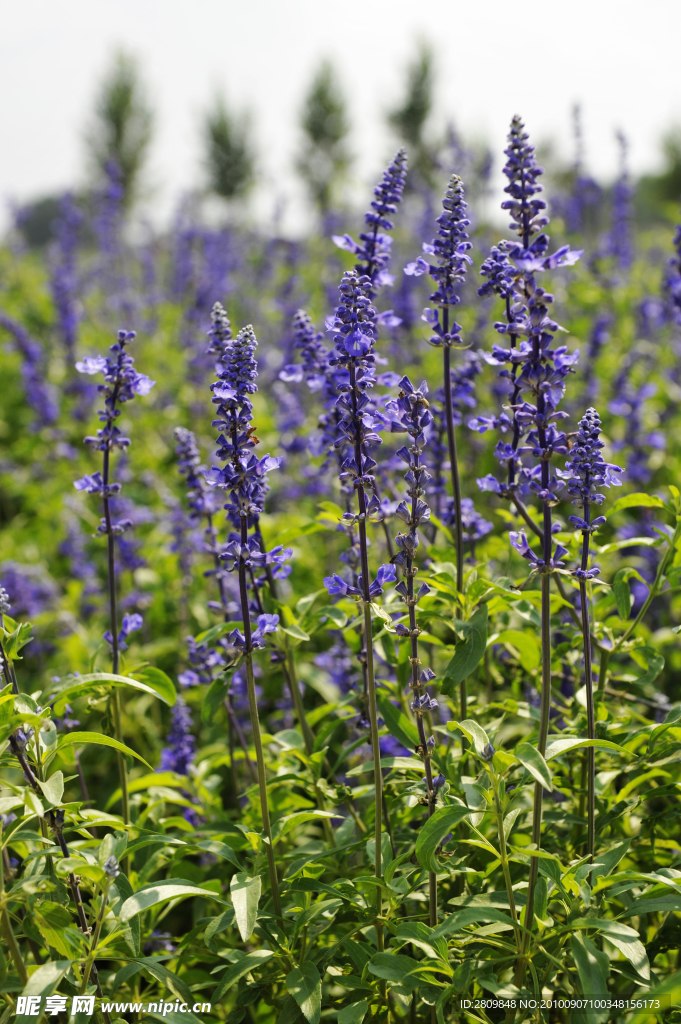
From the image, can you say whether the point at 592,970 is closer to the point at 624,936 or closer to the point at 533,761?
the point at 624,936

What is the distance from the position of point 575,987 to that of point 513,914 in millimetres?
350

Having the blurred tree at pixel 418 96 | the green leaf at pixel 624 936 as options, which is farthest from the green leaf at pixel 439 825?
the blurred tree at pixel 418 96

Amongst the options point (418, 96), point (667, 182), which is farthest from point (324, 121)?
point (667, 182)

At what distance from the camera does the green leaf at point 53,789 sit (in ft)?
7.50

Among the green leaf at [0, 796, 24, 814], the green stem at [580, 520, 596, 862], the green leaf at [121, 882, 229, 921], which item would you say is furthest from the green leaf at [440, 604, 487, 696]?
the green leaf at [0, 796, 24, 814]

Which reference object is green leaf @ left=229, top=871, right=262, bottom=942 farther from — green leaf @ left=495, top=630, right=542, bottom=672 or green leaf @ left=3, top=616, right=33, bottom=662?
green leaf @ left=495, top=630, right=542, bottom=672

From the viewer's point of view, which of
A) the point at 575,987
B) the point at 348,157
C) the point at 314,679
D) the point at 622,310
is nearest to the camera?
the point at 575,987

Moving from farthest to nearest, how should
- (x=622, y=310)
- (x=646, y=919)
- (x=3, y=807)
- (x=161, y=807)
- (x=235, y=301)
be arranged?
(x=235, y=301)
(x=622, y=310)
(x=161, y=807)
(x=646, y=919)
(x=3, y=807)

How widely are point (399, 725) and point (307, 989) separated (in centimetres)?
93

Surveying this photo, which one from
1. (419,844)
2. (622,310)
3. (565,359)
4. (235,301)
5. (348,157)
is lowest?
(419,844)

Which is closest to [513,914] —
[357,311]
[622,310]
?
[357,311]

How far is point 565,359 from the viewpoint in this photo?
2379 millimetres

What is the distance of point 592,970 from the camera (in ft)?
6.76

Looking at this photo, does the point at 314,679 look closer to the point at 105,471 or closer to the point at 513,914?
the point at 105,471
